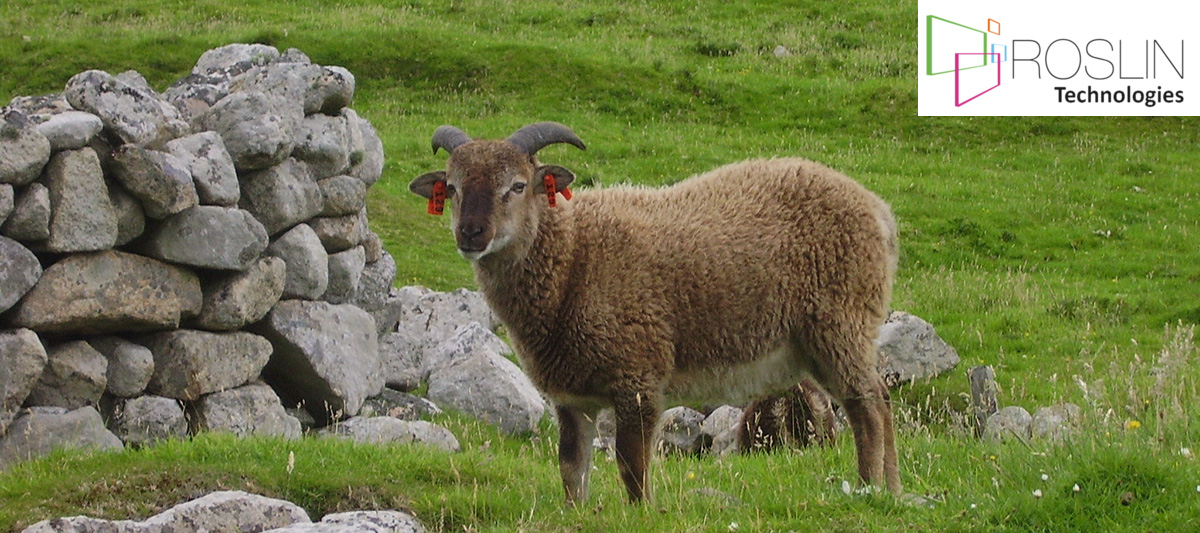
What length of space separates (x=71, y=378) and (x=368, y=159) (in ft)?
15.9

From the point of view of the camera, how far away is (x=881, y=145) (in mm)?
30562

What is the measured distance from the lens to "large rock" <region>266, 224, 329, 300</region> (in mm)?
13148

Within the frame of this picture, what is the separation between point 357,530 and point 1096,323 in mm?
14560

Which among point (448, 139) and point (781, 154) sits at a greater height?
point (448, 139)

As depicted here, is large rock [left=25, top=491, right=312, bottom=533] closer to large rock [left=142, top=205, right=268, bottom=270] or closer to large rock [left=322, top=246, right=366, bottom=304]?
large rock [left=142, top=205, right=268, bottom=270]

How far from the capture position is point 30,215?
1069 cm

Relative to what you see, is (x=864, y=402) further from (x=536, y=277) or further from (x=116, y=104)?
(x=116, y=104)

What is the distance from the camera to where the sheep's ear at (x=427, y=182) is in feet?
30.6

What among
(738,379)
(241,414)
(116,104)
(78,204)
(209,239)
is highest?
(116,104)

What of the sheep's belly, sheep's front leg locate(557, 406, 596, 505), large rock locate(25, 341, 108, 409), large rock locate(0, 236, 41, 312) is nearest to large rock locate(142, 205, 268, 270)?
large rock locate(25, 341, 108, 409)

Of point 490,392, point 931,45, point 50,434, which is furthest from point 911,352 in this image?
point 931,45

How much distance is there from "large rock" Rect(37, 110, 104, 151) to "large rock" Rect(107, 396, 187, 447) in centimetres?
244

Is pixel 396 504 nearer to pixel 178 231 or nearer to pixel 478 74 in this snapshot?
pixel 178 231

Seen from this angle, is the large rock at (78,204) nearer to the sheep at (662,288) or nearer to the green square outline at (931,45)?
the sheep at (662,288)
